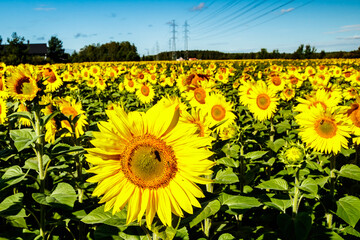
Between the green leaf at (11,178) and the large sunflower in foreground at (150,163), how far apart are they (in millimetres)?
1099

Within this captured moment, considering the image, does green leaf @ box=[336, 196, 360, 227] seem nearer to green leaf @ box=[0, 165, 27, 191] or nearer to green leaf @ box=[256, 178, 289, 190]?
green leaf @ box=[256, 178, 289, 190]


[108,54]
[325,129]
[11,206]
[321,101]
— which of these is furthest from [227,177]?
[108,54]

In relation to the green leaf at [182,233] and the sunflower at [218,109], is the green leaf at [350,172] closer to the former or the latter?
the sunflower at [218,109]

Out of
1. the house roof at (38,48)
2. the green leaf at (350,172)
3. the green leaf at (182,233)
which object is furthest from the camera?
the house roof at (38,48)

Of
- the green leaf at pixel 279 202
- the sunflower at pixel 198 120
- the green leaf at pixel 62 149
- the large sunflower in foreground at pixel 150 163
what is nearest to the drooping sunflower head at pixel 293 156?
the green leaf at pixel 279 202

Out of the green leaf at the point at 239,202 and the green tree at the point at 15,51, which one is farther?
the green tree at the point at 15,51

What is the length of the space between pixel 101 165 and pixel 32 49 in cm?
8733

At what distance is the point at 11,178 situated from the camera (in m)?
2.14

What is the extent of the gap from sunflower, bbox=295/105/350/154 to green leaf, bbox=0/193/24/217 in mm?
2765

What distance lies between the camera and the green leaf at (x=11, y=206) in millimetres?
2086

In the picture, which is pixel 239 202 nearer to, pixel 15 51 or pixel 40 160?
pixel 40 160

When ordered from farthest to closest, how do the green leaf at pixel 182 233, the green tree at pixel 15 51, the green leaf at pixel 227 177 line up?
the green tree at pixel 15 51, the green leaf at pixel 227 177, the green leaf at pixel 182 233

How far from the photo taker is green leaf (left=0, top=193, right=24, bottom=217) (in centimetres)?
209

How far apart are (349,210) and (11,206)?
2.81 m
